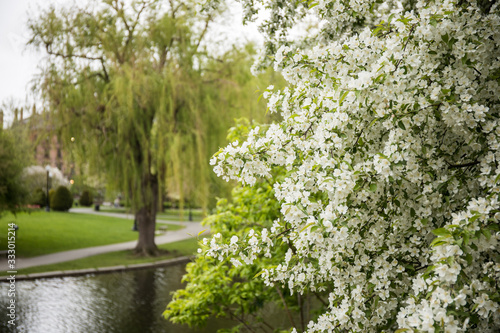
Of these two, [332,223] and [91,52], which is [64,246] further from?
[332,223]

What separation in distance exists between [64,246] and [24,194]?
5.22 meters

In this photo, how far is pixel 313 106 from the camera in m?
2.67

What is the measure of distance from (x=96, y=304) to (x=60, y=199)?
1626 cm

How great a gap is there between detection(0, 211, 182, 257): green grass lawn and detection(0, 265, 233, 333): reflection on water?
5.02ft

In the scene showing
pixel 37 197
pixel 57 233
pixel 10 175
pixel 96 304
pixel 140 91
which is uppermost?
pixel 140 91

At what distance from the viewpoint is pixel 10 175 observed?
31.3ft

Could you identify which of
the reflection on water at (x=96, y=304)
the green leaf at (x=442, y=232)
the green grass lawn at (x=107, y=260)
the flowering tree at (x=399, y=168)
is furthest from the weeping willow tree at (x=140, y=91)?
the green leaf at (x=442, y=232)

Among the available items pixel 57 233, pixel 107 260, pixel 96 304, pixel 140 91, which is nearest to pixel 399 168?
pixel 96 304

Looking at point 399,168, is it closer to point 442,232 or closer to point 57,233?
point 442,232

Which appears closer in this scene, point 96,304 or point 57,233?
point 96,304

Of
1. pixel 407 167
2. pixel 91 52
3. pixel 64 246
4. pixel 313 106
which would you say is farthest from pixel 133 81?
pixel 407 167

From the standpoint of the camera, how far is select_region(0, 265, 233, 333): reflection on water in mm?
7281

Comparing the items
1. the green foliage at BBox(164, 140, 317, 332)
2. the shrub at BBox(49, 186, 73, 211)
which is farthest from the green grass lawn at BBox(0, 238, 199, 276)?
the shrub at BBox(49, 186, 73, 211)

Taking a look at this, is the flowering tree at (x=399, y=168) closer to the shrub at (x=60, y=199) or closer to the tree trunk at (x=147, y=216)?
the tree trunk at (x=147, y=216)
